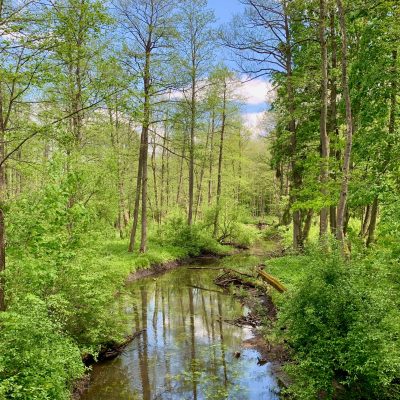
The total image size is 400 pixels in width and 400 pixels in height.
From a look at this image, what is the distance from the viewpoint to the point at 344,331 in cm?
586

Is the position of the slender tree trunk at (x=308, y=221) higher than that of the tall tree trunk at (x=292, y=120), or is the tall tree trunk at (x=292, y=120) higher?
the tall tree trunk at (x=292, y=120)

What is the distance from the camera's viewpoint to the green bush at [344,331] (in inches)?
207

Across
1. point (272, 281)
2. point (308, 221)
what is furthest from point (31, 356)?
point (308, 221)

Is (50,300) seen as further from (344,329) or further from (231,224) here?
(231,224)

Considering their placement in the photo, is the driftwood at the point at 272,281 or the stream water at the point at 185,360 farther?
the driftwood at the point at 272,281

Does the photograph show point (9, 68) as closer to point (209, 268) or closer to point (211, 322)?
point (211, 322)

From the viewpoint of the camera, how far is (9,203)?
646 centimetres

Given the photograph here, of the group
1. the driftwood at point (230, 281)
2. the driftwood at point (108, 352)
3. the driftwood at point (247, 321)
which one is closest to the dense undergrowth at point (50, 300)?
the driftwood at point (108, 352)

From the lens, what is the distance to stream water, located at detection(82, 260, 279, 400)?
7551 mm

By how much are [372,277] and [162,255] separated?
15.3 metres

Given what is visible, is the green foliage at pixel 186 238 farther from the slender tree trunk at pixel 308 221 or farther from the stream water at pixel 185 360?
the stream water at pixel 185 360

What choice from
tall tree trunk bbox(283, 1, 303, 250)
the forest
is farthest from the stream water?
tall tree trunk bbox(283, 1, 303, 250)

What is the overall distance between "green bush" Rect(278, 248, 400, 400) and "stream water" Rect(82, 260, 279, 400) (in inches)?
79.0

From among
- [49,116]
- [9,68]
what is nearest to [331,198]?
[49,116]
